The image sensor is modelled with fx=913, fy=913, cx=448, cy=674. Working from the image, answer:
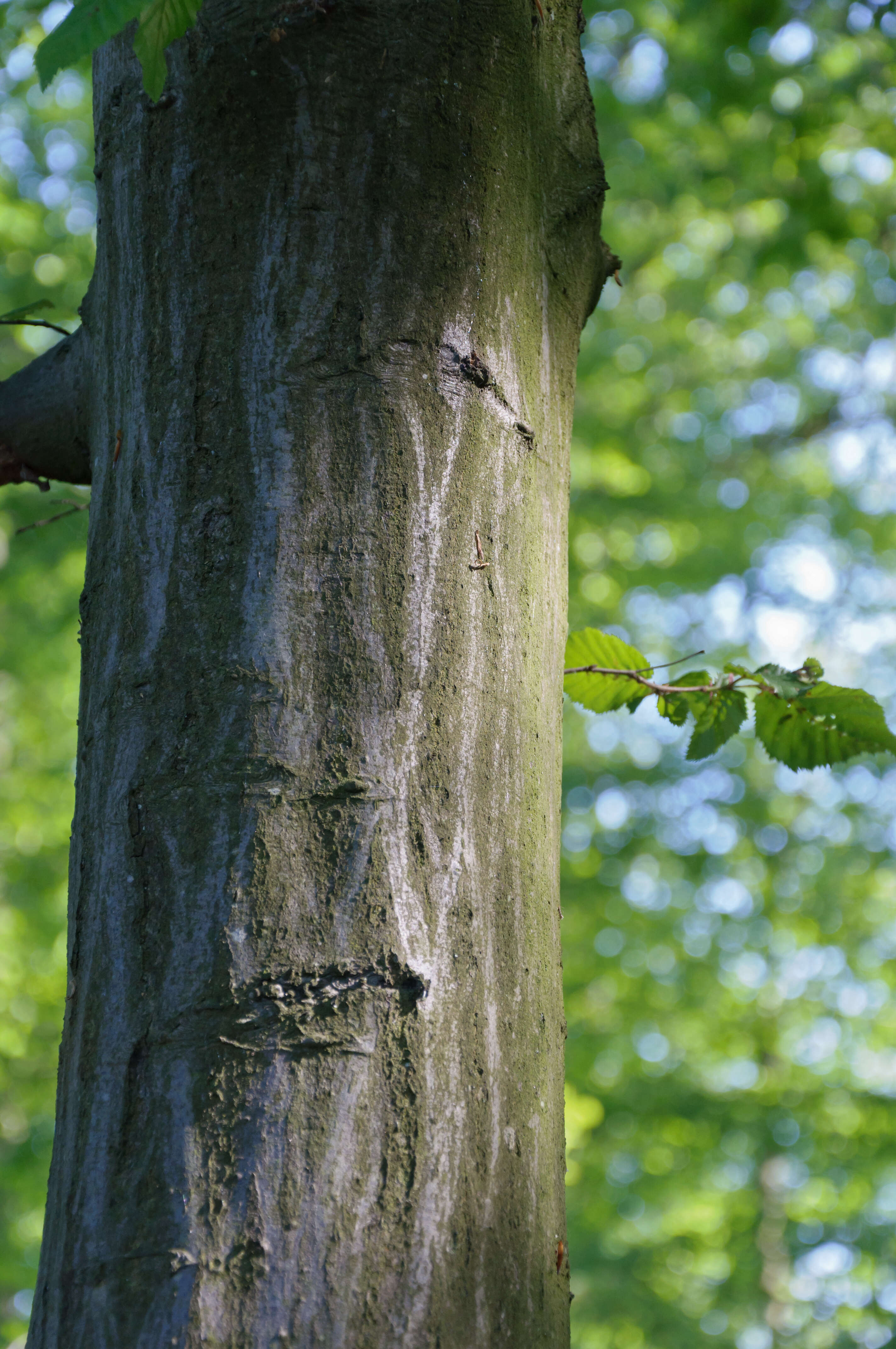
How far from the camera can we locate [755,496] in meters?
9.25

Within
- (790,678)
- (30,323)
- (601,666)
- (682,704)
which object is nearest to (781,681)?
(790,678)

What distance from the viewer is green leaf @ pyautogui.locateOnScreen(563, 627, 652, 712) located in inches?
54.4

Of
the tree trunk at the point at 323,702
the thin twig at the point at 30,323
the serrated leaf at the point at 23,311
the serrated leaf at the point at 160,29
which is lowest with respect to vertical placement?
the tree trunk at the point at 323,702

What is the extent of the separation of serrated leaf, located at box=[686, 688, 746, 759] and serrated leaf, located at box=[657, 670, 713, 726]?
0.04ft

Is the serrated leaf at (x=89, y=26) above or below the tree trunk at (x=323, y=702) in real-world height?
above

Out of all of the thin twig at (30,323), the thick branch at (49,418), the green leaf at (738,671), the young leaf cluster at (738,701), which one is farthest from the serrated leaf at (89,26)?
the green leaf at (738,671)

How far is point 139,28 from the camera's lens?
892 mm

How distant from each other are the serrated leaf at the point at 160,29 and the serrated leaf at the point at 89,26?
2 centimetres

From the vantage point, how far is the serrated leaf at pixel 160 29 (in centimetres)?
86

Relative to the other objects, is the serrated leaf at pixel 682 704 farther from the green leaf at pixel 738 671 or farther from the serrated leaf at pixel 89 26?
the serrated leaf at pixel 89 26

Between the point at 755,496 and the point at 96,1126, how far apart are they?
31.0ft

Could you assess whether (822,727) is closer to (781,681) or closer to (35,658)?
(781,681)

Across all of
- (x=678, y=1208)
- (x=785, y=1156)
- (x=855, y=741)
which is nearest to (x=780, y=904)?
(x=785, y=1156)

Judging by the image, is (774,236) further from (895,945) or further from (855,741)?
(895,945)
